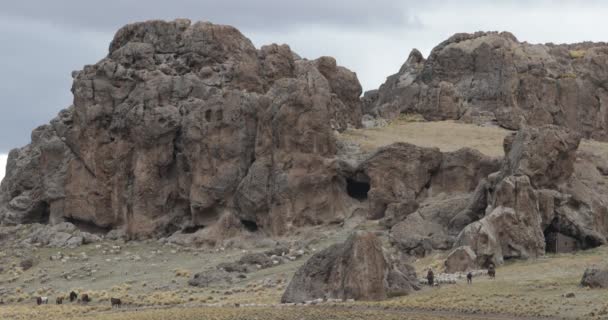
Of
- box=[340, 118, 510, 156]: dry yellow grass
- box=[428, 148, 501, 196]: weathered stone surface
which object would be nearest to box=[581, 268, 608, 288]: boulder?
box=[428, 148, 501, 196]: weathered stone surface

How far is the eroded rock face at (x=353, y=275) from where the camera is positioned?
210 ft

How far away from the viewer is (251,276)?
8106cm

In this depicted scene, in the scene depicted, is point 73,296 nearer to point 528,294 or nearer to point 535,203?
point 535,203

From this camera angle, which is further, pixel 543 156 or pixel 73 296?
pixel 73 296

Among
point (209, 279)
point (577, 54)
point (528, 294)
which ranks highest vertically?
point (577, 54)

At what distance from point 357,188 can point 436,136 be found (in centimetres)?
1062

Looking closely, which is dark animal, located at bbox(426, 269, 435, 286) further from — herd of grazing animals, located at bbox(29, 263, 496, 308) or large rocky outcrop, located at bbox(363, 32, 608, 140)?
large rocky outcrop, located at bbox(363, 32, 608, 140)

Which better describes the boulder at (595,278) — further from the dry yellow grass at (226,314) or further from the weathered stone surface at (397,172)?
the weathered stone surface at (397,172)

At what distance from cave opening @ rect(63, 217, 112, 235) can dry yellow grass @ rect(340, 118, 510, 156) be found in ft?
68.8

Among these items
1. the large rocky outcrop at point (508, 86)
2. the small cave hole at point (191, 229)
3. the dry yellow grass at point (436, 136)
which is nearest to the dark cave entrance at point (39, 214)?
the small cave hole at point (191, 229)

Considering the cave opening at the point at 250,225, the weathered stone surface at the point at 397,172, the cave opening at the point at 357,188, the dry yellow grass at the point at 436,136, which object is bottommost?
the cave opening at the point at 250,225

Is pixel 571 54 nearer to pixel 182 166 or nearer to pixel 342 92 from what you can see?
pixel 342 92

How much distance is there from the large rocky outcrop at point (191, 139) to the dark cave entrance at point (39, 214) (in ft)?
0.36

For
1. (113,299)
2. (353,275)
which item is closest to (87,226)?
(113,299)
